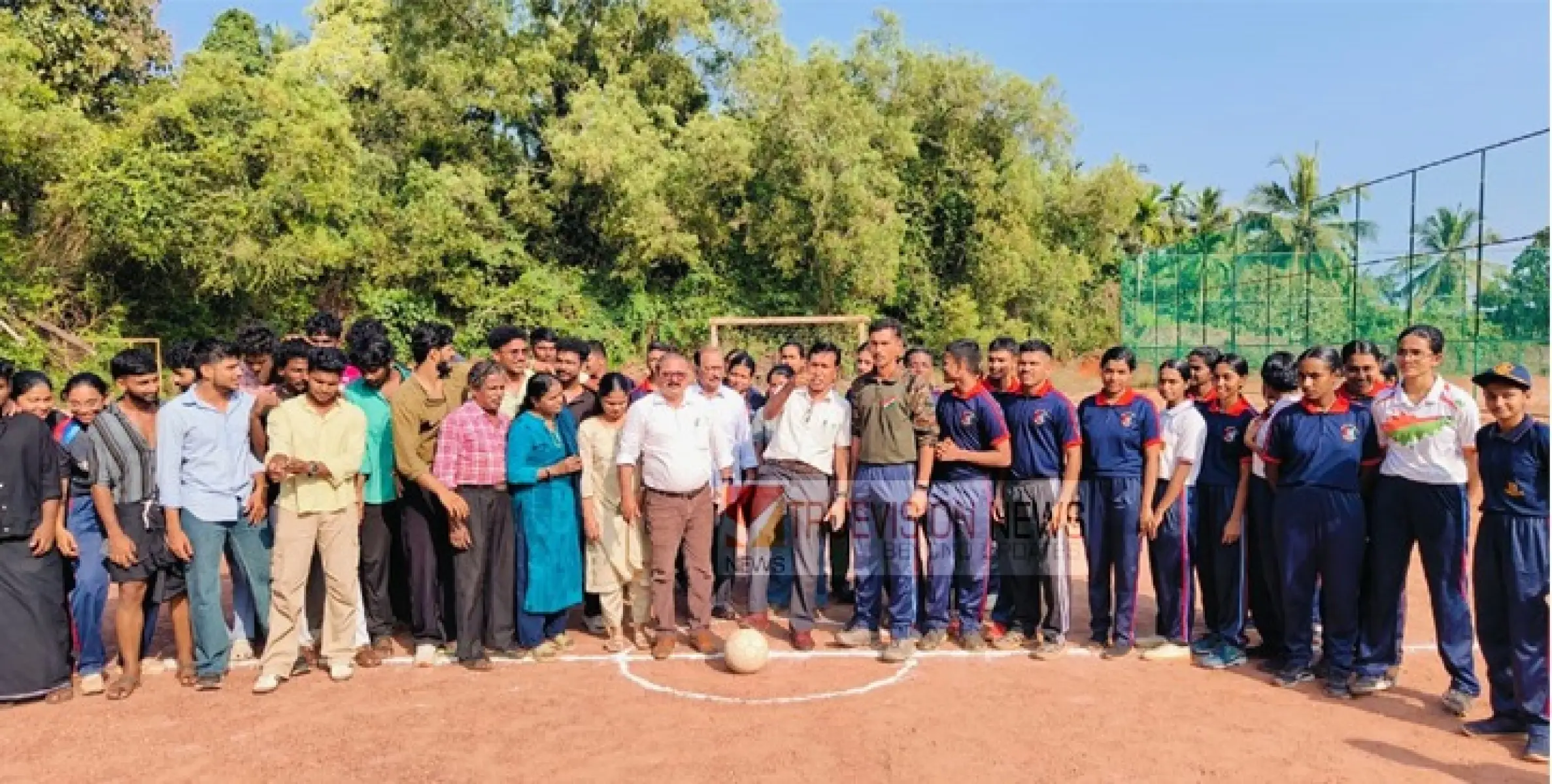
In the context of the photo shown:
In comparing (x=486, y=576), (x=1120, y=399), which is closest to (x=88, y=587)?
(x=486, y=576)

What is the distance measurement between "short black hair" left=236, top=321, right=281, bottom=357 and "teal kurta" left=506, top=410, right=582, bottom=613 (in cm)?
177

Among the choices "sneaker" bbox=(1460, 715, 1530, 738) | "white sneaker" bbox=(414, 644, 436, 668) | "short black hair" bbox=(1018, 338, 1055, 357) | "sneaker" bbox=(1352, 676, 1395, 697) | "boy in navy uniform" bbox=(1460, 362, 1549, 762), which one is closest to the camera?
"boy in navy uniform" bbox=(1460, 362, 1549, 762)

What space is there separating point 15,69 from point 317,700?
19.8 metres

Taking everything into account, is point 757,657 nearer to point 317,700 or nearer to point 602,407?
point 602,407

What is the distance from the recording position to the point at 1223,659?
225 inches

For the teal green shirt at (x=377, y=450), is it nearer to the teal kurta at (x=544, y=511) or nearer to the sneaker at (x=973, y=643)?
the teal kurta at (x=544, y=511)

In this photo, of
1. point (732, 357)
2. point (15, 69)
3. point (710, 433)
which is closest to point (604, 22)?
point (15, 69)

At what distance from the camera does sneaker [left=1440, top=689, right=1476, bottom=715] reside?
4809 millimetres

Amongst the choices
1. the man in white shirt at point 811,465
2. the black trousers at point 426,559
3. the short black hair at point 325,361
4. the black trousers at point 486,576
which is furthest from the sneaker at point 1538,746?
the short black hair at point 325,361

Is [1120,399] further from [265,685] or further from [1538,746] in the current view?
[265,685]

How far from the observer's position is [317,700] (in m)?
5.25

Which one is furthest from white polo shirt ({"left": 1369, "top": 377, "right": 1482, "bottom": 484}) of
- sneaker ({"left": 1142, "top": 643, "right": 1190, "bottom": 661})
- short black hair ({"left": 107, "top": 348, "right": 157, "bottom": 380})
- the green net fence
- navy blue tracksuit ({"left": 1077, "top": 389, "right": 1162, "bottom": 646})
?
the green net fence

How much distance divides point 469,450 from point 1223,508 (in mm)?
4597

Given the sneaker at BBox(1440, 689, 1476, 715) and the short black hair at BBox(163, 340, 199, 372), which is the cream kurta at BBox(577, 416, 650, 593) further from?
the sneaker at BBox(1440, 689, 1476, 715)
